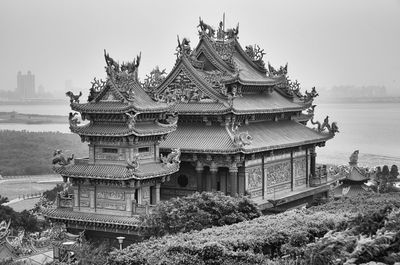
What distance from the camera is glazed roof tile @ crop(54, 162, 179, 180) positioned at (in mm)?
29505

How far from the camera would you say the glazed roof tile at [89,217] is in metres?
29.4

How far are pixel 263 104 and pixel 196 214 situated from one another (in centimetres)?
1381

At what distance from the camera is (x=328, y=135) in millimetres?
44281

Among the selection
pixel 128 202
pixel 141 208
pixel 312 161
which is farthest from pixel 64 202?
pixel 312 161

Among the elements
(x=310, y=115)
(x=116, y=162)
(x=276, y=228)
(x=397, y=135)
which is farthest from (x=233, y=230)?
(x=397, y=135)

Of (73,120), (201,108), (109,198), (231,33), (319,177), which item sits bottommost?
(319,177)

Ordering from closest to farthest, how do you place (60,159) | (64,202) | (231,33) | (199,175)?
(60,159), (64,202), (199,175), (231,33)

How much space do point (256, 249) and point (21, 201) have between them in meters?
63.1

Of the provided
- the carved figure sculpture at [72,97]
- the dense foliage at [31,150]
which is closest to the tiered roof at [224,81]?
the carved figure sculpture at [72,97]

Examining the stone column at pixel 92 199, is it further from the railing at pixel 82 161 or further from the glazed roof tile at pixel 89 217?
the railing at pixel 82 161

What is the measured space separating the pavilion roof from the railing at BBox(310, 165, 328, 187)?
13.4m

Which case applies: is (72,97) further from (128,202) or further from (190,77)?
Result: (190,77)

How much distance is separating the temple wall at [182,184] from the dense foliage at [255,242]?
44.3 ft

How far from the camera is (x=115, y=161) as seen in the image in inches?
1207
